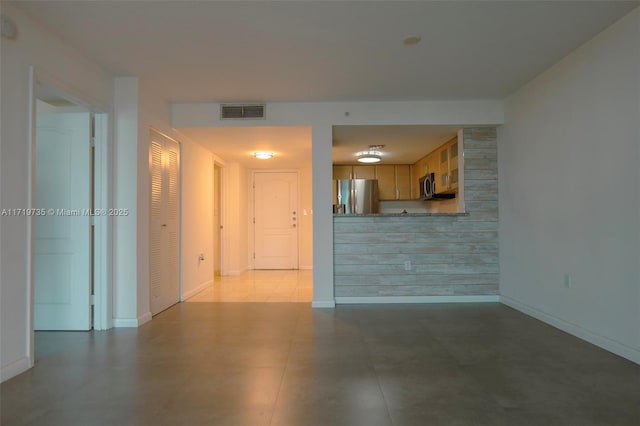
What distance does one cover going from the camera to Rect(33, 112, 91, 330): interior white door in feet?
11.6

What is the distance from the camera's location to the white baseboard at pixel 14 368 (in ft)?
7.97

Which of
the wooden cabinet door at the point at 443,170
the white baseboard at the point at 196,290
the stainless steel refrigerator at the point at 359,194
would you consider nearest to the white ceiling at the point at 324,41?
the wooden cabinet door at the point at 443,170

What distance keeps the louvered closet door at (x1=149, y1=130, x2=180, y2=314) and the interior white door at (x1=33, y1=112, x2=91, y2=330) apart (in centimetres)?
68

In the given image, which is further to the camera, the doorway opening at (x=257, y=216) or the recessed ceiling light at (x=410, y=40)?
the doorway opening at (x=257, y=216)

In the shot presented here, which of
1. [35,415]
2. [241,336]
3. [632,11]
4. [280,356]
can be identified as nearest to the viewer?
[35,415]

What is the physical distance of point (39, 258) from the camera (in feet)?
11.6

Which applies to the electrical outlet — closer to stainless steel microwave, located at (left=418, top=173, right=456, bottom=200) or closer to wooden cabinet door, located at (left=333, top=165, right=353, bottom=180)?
stainless steel microwave, located at (left=418, top=173, right=456, bottom=200)

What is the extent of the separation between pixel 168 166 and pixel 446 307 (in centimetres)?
363

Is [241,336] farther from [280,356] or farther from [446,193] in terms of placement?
[446,193]

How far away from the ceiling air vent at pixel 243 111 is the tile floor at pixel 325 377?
7.65 feet

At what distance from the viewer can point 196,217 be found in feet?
18.1

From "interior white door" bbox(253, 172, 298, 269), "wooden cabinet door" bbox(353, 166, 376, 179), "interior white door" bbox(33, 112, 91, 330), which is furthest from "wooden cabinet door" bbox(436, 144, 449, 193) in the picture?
"interior white door" bbox(33, 112, 91, 330)

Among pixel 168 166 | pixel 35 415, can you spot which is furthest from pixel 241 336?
pixel 168 166

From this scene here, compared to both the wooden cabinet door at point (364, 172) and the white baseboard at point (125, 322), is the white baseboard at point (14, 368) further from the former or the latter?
the wooden cabinet door at point (364, 172)
